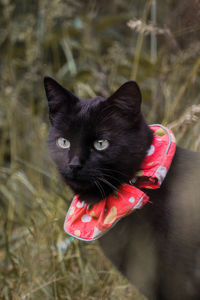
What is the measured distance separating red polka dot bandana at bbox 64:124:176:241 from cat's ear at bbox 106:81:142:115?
130 mm

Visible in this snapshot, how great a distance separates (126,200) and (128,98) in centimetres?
29

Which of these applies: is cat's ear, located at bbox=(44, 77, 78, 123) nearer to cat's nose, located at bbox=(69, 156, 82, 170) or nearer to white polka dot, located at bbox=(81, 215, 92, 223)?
cat's nose, located at bbox=(69, 156, 82, 170)

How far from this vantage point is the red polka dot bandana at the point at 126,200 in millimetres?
951

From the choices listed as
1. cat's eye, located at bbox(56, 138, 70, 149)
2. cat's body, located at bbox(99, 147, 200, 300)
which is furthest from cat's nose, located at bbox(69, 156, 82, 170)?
cat's body, located at bbox(99, 147, 200, 300)

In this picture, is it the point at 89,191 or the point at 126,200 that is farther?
the point at 89,191

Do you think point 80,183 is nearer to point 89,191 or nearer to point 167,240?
point 89,191

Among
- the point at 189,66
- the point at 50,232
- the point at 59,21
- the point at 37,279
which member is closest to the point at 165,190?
the point at 50,232

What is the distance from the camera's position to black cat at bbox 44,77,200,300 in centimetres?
94

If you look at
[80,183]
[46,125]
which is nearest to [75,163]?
[80,183]

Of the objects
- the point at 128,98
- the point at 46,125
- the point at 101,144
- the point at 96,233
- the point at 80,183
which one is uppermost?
the point at 128,98

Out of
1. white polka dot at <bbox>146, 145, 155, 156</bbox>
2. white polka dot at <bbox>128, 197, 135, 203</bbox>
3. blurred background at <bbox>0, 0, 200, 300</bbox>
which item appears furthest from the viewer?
blurred background at <bbox>0, 0, 200, 300</bbox>

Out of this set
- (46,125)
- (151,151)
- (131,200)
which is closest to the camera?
(131,200)

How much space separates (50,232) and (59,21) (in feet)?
6.10

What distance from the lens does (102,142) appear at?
102 centimetres
